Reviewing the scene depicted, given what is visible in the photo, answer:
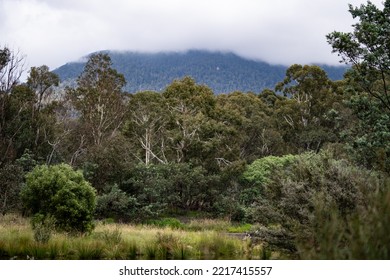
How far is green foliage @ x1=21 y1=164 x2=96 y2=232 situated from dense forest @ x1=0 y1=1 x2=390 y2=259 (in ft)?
0.15

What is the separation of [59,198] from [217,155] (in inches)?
737

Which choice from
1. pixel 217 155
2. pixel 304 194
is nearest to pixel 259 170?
pixel 217 155

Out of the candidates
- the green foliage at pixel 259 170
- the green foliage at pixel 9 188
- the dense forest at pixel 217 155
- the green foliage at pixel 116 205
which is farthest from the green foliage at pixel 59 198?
the green foliage at pixel 259 170

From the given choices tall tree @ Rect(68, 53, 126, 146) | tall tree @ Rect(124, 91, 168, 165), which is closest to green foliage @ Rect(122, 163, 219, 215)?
tall tree @ Rect(124, 91, 168, 165)

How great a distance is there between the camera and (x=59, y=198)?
48.8ft

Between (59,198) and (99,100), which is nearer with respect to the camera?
(59,198)

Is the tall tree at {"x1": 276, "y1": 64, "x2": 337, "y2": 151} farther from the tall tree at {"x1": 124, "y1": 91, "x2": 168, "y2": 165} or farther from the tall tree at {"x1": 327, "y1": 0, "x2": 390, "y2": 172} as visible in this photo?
the tall tree at {"x1": 327, "y1": 0, "x2": 390, "y2": 172}

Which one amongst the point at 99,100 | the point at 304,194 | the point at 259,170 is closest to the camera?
the point at 304,194

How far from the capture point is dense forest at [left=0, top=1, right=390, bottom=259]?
10125 millimetres

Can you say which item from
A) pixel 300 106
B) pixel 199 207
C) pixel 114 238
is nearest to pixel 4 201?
pixel 114 238

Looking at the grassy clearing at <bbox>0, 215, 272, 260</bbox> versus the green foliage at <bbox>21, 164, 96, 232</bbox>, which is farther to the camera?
the green foliage at <bbox>21, 164, 96, 232</bbox>

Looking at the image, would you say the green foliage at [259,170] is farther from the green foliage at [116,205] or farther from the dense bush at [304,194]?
the dense bush at [304,194]

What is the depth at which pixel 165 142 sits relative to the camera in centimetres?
3509

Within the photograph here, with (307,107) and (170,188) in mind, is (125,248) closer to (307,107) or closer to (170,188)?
(170,188)
